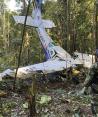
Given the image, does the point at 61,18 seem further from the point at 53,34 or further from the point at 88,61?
the point at 88,61

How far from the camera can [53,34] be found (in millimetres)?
32781

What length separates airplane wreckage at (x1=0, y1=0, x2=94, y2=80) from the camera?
13.1m

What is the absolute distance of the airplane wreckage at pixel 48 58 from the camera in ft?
42.9

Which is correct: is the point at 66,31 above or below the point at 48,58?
above

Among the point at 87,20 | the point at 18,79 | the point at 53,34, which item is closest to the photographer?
the point at 18,79

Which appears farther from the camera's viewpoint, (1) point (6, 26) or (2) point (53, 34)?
(1) point (6, 26)

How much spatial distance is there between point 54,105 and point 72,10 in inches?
742

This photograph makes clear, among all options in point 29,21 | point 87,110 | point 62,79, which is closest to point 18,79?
point 62,79

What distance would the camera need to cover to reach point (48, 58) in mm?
16922

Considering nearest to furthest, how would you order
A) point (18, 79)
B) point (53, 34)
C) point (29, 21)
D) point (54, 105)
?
point (54, 105) → point (18, 79) → point (29, 21) → point (53, 34)

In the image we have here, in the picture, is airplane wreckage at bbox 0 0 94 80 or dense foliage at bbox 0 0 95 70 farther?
dense foliage at bbox 0 0 95 70

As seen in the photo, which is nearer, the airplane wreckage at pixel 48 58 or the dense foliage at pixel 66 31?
the airplane wreckage at pixel 48 58

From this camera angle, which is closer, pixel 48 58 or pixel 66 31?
pixel 48 58

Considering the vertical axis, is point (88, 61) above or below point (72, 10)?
below
